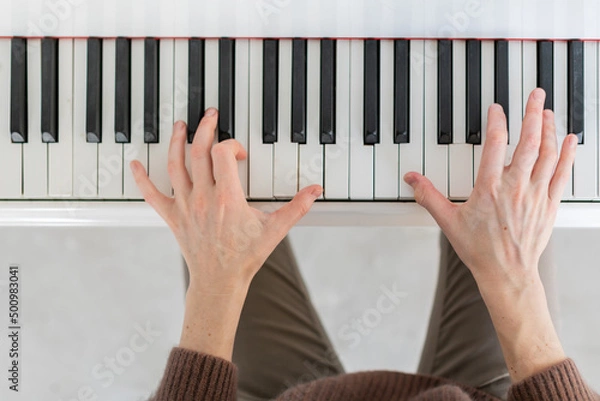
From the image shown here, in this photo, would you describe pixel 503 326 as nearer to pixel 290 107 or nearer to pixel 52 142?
pixel 290 107

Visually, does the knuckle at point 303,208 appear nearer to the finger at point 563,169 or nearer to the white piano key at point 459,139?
the white piano key at point 459,139

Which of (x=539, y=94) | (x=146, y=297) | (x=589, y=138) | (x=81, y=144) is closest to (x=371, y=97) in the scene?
(x=539, y=94)

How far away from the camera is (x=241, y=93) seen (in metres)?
0.74

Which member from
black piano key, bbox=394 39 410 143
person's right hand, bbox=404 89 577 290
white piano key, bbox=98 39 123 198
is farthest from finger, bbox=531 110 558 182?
white piano key, bbox=98 39 123 198

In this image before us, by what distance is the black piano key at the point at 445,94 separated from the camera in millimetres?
735

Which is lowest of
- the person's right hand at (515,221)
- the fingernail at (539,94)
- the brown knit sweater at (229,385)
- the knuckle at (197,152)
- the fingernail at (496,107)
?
the brown knit sweater at (229,385)

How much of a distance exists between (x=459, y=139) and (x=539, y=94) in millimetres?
139

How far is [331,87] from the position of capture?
2.40ft

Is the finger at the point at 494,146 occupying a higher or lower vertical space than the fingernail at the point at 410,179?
higher

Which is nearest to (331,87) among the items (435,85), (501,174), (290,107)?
(290,107)

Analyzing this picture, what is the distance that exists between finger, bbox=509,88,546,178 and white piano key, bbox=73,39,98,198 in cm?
70

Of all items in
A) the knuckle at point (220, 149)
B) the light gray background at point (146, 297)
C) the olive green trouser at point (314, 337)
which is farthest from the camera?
the light gray background at point (146, 297)

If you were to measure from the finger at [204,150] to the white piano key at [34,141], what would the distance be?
0.26m

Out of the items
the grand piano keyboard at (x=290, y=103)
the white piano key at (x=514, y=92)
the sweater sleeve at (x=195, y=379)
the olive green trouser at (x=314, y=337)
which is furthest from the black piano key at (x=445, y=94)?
the sweater sleeve at (x=195, y=379)
